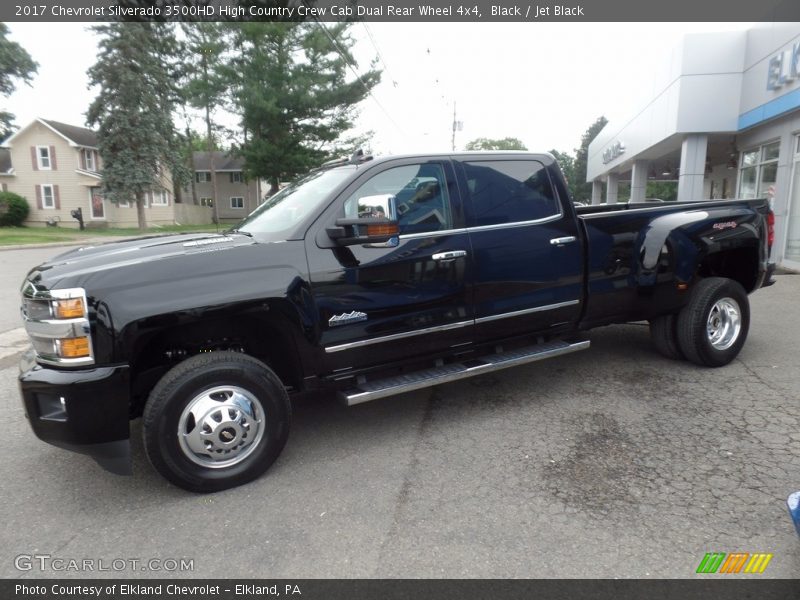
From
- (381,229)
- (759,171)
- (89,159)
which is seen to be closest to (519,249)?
(381,229)

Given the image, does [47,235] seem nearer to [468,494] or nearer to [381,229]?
[381,229]

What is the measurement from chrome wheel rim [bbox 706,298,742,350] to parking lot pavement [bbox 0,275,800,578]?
0.57 metres

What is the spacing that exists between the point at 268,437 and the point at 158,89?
35101 mm

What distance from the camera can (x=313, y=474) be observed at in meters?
3.46

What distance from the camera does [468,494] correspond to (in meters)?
3.16

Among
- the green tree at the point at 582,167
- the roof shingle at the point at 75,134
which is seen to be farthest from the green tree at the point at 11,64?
the green tree at the point at 582,167

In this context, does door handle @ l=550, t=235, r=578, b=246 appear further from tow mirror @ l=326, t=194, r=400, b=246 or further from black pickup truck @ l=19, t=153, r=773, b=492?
tow mirror @ l=326, t=194, r=400, b=246

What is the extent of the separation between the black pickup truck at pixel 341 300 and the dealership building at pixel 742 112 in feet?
29.6

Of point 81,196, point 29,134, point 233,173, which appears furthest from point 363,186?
point 233,173

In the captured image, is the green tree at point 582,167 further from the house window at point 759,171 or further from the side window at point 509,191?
the side window at point 509,191

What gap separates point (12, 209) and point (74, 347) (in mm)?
37996

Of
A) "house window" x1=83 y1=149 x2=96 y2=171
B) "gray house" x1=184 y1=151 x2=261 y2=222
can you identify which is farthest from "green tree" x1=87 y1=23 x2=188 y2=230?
"gray house" x1=184 y1=151 x2=261 y2=222

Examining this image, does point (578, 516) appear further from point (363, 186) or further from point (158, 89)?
point (158, 89)
